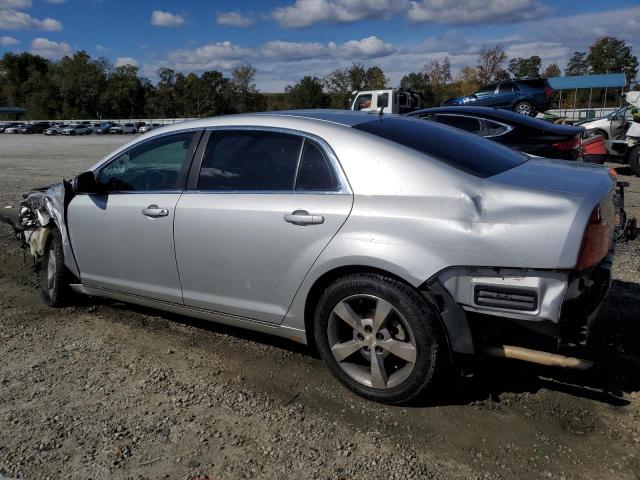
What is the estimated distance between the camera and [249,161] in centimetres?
346

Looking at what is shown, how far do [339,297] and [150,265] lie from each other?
152 cm

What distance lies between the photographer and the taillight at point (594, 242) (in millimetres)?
2494

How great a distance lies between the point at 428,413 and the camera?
2.93 meters

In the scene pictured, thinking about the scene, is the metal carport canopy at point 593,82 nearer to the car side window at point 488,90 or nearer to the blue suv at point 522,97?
the car side window at point 488,90

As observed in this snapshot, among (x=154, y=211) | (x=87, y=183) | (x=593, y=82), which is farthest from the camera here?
(x=593, y=82)

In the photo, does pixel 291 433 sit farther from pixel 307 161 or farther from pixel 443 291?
pixel 307 161

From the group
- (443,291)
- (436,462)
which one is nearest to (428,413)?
(436,462)

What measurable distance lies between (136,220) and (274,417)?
1.72 meters

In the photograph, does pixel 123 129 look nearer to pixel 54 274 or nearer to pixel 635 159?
pixel 635 159

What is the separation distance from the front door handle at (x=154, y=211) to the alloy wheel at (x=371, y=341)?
54.5 inches

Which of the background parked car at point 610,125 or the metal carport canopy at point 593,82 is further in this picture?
the metal carport canopy at point 593,82

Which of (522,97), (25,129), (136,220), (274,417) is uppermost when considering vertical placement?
(522,97)

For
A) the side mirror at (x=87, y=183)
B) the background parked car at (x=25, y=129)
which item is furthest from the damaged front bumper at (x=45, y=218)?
the background parked car at (x=25, y=129)

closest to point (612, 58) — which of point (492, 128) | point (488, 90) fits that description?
point (488, 90)
